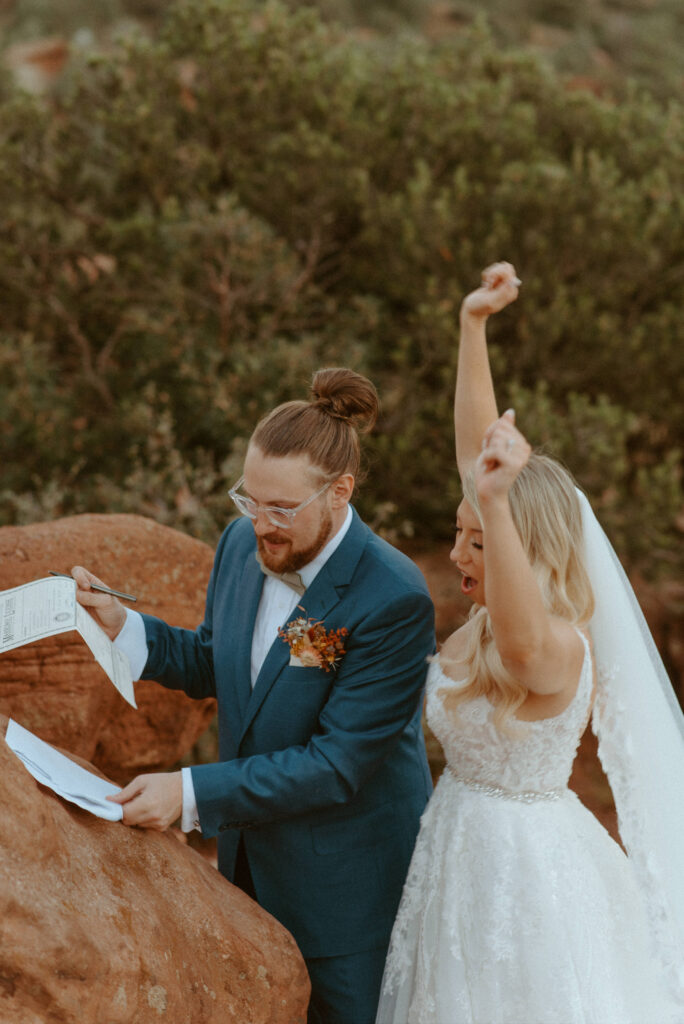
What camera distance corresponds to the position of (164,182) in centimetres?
890

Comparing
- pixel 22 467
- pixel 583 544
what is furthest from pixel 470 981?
pixel 22 467

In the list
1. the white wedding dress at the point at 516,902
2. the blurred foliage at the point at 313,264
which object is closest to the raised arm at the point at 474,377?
the white wedding dress at the point at 516,902

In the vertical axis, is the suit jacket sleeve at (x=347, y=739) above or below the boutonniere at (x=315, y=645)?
below

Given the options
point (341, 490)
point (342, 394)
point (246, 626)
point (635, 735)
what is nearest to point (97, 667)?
point (246, 626)

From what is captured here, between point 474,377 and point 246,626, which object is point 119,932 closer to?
point 246,626

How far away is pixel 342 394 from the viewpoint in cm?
297

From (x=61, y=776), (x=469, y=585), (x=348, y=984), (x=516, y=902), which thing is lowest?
(x=348, y=984)

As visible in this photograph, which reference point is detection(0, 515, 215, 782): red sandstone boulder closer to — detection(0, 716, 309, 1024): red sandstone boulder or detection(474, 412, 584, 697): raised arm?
detection(0, 716, 309, 1024): red sandstone boulder

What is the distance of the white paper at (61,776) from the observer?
8.20 feet

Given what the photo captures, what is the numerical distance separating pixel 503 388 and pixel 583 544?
5.97m

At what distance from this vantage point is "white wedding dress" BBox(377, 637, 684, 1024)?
2.65m

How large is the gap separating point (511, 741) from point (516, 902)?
44 cm

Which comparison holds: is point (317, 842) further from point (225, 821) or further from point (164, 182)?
point (164, 182)

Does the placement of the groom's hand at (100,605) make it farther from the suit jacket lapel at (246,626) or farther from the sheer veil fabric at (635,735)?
the sheer veil fabric at (635,735)
